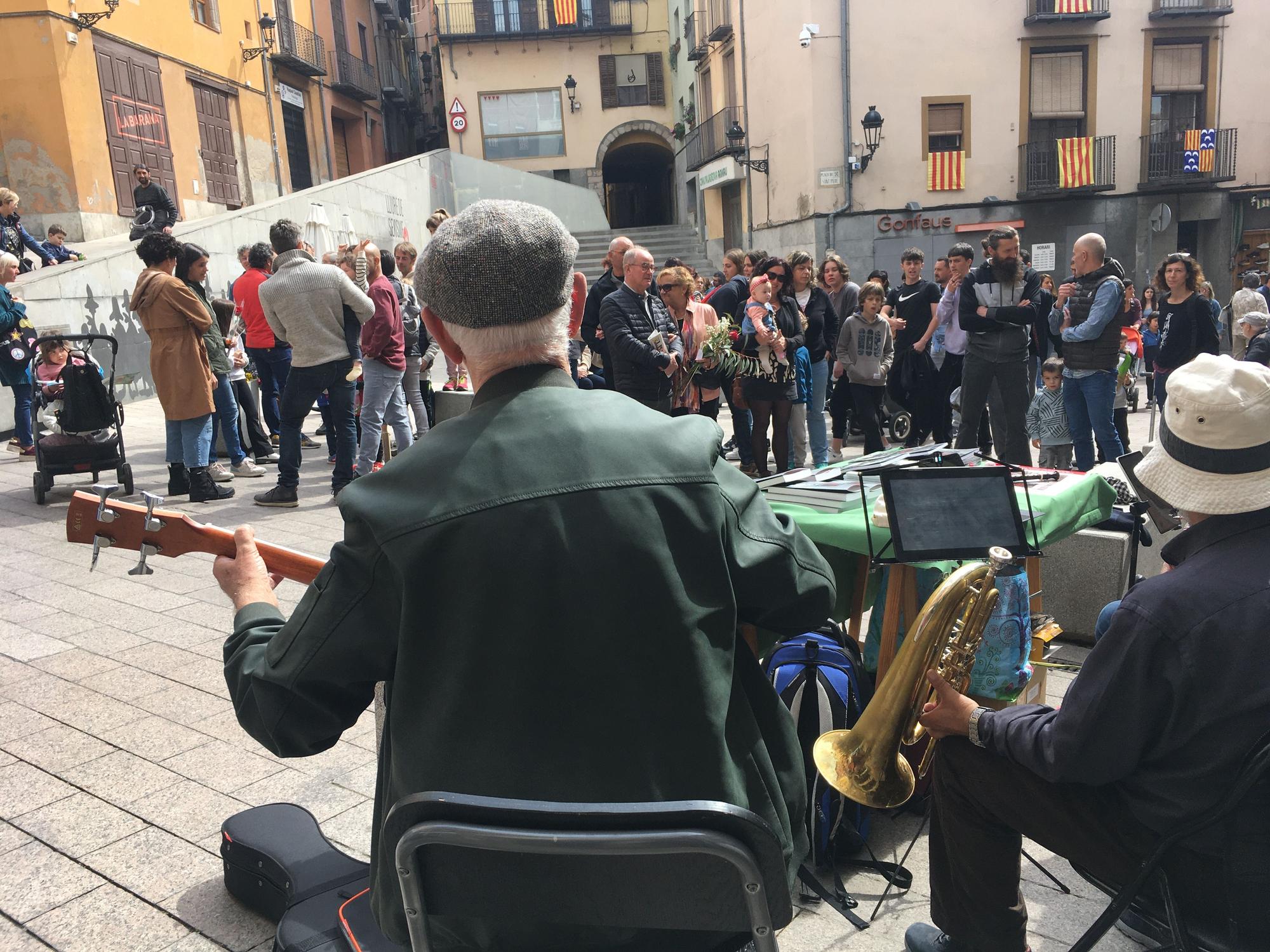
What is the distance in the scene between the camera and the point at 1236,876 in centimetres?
173

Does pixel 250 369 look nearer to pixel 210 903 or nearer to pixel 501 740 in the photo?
pixel 210 903

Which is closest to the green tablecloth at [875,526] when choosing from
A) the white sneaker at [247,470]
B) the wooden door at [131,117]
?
the white sneaker at [247,470]

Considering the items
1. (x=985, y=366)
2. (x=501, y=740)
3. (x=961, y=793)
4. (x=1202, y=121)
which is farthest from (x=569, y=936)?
(x=1202, y=121)

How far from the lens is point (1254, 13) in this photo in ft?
71.9

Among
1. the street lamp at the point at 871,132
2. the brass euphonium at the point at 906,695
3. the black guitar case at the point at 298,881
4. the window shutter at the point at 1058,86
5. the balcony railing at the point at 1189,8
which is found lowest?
the black guitar case at the point at 298,881

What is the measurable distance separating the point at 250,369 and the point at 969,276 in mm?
6792

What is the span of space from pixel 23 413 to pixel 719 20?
21.1 m

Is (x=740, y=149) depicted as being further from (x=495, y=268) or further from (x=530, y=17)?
(x=495, y=268)

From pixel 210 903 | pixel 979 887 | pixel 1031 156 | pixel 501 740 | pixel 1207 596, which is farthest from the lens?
pixel 1031 156

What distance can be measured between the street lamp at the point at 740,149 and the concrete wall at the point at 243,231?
4918 millimetres

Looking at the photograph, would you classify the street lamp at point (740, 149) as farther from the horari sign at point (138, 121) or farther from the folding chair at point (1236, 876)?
the folding chair at point (1236, 876)

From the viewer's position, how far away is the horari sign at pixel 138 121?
58.4 feet

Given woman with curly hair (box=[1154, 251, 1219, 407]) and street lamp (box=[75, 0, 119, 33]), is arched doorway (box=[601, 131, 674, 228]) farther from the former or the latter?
woman with curly hair (box=[1154, 251, 1219, 407])

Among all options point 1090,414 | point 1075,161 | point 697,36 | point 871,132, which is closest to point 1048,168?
point 1075,161
